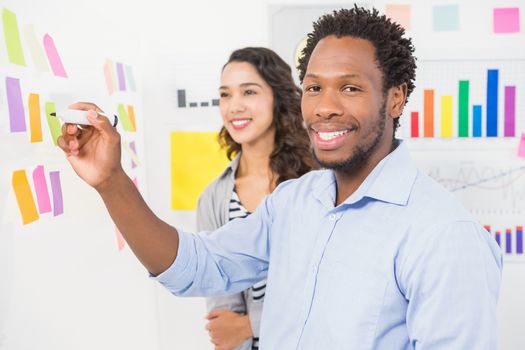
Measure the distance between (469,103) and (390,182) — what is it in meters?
1.45

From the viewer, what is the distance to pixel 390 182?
3.15 ft

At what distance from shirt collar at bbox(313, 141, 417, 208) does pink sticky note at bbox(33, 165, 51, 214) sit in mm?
637

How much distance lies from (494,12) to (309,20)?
0.75 meters

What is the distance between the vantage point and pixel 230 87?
5.97 feet

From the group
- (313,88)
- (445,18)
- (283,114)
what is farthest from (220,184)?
(445,18)

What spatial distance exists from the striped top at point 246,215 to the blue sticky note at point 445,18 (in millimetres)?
1141

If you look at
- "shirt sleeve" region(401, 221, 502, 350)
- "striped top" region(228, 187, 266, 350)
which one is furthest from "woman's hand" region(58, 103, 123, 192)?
"striped top" region(228, 187, 266, 350)

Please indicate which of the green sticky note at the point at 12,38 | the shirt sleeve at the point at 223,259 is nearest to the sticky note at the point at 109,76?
the green sticky note at the point at 12,38

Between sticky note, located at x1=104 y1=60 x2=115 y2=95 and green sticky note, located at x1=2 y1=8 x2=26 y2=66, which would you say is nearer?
green sticky note, located at x1=2 y1=8 x2=26 y2=66

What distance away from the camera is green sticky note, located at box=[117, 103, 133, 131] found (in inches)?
76.4

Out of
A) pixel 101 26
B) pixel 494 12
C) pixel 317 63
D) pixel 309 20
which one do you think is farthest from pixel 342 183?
pixel 494 12

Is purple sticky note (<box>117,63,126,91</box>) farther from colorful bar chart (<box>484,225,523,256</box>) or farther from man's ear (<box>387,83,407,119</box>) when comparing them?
colorful bar chart (<box>484,225,523,256</box>)

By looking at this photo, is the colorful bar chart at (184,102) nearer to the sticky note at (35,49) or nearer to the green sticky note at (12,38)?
the sticky note at (35,49)

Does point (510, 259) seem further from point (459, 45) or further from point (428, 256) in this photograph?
point (428, 256)
